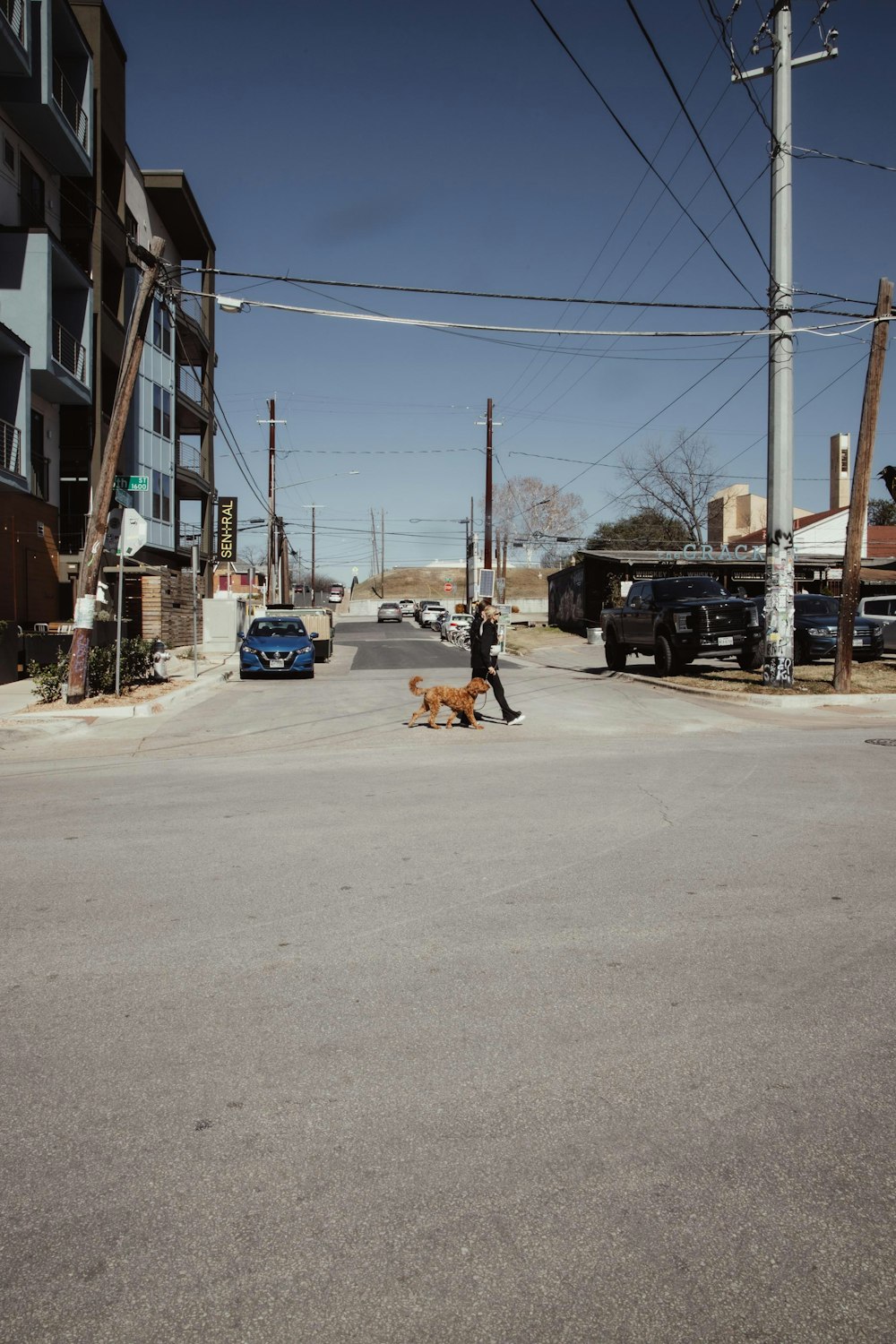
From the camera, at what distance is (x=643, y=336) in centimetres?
1858

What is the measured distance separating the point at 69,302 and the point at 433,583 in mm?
123562

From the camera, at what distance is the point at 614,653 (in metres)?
25.6

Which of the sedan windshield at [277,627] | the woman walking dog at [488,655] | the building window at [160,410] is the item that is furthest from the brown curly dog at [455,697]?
the building window at [160,410]

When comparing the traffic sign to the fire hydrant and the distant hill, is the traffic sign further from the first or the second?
the distant hill

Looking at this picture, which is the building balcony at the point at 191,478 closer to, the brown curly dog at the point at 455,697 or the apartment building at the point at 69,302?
the apartment building at the point at 69,302

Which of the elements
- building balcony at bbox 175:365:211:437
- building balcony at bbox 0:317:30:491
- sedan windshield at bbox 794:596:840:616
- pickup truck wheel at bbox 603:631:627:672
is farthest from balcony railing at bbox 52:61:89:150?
sedan windshield at bbox 794:596:840:616

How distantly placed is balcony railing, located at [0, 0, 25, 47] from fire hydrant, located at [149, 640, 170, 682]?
1511 cm

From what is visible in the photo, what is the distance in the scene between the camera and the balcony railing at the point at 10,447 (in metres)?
23.9

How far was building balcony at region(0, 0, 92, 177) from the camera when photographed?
25.4 m

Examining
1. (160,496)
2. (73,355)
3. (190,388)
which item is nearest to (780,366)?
(73,355)

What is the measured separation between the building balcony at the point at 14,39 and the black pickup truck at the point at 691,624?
19.4 m

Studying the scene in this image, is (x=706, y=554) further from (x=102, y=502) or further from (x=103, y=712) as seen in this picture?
(x=103, y=712)

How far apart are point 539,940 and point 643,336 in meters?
16.0

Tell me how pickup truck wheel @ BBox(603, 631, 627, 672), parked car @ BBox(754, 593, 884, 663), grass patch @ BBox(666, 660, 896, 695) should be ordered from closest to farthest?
1. grass patch @ BBox(666, 660, 896, 695)
2. parked car @ BBox(754, 593, 884, 663)
3. pickup truck wheel @ BBox(603, 631, 627, 672)
